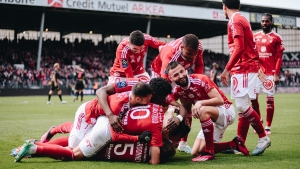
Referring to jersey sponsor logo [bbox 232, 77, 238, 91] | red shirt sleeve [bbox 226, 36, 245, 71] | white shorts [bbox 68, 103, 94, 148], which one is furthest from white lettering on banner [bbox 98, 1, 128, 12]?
white shorts [bbox 68, 103, 94, 148]

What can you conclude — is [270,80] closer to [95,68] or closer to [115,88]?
[115,88]

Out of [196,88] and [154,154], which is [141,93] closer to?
[154,154]

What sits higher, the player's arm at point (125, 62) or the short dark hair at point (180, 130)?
the player's arm at point (125, 62)

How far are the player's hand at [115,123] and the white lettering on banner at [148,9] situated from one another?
30453 millimetres

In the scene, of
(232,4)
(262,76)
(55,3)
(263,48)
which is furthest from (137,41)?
(55,3)

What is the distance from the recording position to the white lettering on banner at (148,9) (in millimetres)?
34375

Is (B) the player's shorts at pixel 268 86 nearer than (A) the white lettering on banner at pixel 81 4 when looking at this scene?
Yes

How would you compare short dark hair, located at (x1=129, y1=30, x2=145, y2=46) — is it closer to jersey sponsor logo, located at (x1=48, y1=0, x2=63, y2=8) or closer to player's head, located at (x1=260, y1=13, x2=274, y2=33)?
player's head, located at (x1=260, y1=13, x2=274, y2=33)

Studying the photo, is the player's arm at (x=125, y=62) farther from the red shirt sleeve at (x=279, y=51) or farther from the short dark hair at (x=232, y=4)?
the red shirt sleeve at (x=279, y=51)

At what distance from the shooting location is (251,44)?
5980 mm

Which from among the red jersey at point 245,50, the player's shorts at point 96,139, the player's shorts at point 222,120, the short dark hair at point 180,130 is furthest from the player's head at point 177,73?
the red jersey at point 245,50

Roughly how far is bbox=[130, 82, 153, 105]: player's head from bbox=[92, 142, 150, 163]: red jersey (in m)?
0.58

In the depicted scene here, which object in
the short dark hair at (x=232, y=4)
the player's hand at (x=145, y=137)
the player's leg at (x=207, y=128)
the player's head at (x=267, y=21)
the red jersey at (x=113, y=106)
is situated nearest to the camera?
the player's hand at (x=145, y=137)

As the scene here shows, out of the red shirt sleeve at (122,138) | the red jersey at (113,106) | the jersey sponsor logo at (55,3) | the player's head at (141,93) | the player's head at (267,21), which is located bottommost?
the red shirt sleeve at (122,138)
